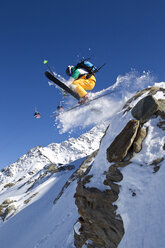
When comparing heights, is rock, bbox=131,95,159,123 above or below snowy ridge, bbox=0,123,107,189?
below

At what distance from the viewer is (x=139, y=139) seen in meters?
7.11

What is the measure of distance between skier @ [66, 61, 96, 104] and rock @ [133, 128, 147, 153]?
5476mm

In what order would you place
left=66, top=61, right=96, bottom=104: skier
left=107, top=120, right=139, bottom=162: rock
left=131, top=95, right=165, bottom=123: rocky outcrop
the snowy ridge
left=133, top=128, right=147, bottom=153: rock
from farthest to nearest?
the snowy ridge, left=66, top=61, right=96, bottom=104: skier, left=131, top=95, right=165, bottom=123: rocky outcrop, left=107, top=120, right=139, bottom=162: rock, left=133, top=128, right=147, bottom=153: rock

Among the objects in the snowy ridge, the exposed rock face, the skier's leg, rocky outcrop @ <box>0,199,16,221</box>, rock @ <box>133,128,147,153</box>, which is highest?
the snowy ridge

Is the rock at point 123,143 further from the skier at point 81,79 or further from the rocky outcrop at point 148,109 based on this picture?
the skier at point 81,79

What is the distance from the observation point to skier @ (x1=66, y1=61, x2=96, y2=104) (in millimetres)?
10031

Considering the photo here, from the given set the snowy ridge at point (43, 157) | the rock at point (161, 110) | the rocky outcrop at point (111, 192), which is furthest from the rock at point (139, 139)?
the snowy ridge at point (43, 157)

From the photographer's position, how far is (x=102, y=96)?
1307 centimetres

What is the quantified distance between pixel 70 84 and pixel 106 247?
1026 cm

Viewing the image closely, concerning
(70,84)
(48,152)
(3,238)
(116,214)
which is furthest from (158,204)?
(48,152)

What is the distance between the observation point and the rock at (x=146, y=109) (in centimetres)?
771

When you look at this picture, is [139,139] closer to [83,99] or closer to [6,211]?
[83,99]

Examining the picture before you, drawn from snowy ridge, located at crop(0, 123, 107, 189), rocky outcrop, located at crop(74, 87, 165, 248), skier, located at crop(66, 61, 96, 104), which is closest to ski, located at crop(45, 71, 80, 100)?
skier, located at crop(66, 61, 96, 104)

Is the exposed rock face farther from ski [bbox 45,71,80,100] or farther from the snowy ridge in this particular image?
the snowy ridge
